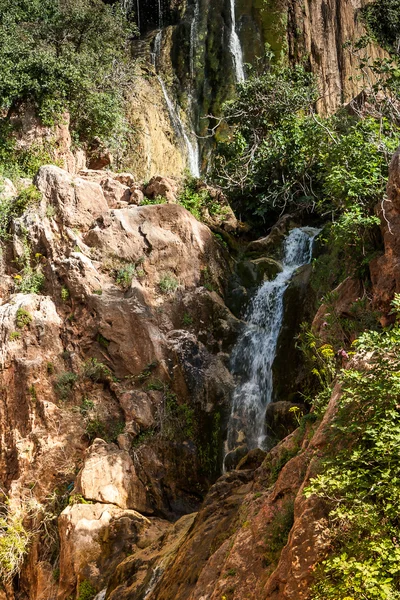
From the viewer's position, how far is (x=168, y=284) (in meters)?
18.5

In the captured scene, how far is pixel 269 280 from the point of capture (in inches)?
780

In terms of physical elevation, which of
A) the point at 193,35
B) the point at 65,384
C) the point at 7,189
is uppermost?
the point at 193,35

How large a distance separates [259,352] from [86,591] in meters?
7.47

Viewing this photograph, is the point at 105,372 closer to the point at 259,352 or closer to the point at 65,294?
the point at 65,294

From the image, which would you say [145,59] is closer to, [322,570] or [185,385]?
[185,385]

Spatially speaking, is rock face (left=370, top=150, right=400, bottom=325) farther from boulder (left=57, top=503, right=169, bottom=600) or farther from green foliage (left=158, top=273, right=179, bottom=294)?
green foliage (left=158, top=273, right=179, bottom=294)

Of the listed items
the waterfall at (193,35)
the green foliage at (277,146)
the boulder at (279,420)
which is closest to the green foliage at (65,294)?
the green foliage at (277,146)

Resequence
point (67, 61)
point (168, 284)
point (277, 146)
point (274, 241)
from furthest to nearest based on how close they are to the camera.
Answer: point (67, 61) → point (277, 146) → point (274, 241) → point (168, 284)

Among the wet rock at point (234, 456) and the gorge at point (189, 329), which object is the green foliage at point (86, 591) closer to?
the gorge at point (189, 329)

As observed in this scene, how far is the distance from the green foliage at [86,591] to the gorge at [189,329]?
0.03 metres

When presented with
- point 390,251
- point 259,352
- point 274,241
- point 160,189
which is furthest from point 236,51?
point 390,251

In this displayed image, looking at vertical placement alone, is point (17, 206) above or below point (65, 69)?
below

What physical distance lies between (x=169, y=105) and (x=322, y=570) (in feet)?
85.0

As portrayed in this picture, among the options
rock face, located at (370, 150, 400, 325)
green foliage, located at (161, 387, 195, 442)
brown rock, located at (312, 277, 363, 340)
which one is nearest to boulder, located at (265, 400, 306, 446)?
brown rock, located at (312, 277, 363, 340)
